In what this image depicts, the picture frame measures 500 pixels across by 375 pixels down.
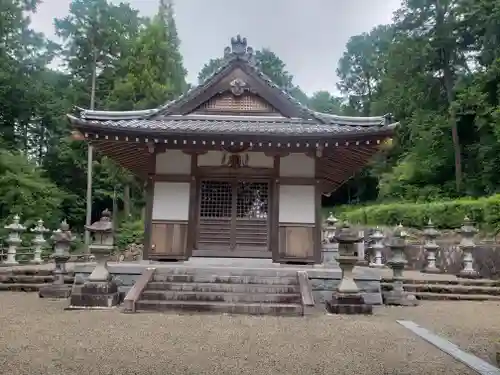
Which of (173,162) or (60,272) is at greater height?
(173,162)

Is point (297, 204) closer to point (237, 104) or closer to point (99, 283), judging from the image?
point (237, 104)

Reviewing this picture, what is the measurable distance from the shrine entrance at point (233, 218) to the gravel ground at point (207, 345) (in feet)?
10.9

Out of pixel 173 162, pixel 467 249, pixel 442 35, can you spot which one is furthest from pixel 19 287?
pixel 442 35

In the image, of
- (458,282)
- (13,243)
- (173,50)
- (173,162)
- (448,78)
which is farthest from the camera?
(173,50)

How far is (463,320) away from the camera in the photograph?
8.42m

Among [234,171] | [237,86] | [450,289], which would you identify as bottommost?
[450,289]

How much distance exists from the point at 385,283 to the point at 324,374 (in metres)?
7.29

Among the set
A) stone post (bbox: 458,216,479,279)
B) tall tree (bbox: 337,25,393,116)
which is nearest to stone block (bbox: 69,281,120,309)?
stone post (bbox: 458,216,479,279)

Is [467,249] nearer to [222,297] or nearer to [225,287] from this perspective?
[225,287]

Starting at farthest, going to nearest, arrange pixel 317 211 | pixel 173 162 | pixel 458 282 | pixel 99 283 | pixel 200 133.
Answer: pixel 458 282, pixel 173 162, pixel 317 211, pixel 200 133, pixel 99 283

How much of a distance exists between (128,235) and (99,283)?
18497 millimetres

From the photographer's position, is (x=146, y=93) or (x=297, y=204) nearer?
(x=297, y=204)

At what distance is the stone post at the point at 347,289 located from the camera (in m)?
Answer: 8.83

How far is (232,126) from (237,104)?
4.38 feet
